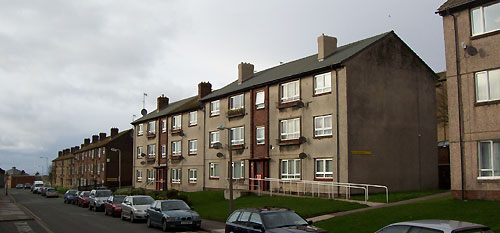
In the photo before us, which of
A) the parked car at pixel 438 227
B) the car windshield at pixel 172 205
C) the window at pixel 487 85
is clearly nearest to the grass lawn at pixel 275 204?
the car windshield at pixel 172 205

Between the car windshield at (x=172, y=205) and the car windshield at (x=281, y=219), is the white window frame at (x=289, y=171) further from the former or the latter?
the car windshield at (x=281, y=219)

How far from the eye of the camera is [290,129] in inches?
1356

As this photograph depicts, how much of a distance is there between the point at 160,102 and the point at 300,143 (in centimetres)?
3264

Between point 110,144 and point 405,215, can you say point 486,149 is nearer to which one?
point 405,215

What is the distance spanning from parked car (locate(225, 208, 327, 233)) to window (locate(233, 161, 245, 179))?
23.7 metres

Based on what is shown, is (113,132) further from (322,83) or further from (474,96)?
(474,96)

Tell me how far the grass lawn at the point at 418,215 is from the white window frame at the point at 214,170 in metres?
22.9

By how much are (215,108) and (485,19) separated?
26721 millimetres

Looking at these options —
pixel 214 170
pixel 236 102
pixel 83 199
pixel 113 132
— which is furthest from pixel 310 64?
pixel 113 132

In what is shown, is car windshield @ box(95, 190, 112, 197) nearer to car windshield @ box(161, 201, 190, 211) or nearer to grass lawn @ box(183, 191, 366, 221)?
grass lawn @ box(183, 191, 366, 221)

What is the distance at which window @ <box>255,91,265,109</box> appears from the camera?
123ft

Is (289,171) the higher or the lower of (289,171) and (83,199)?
the higher

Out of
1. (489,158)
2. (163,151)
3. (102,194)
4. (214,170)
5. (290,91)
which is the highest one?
(290,91)

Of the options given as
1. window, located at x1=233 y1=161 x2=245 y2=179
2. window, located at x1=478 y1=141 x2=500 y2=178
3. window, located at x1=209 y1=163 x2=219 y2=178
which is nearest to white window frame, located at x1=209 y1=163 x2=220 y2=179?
window, located at x1=209 y1=163 x2=219 y2=178
